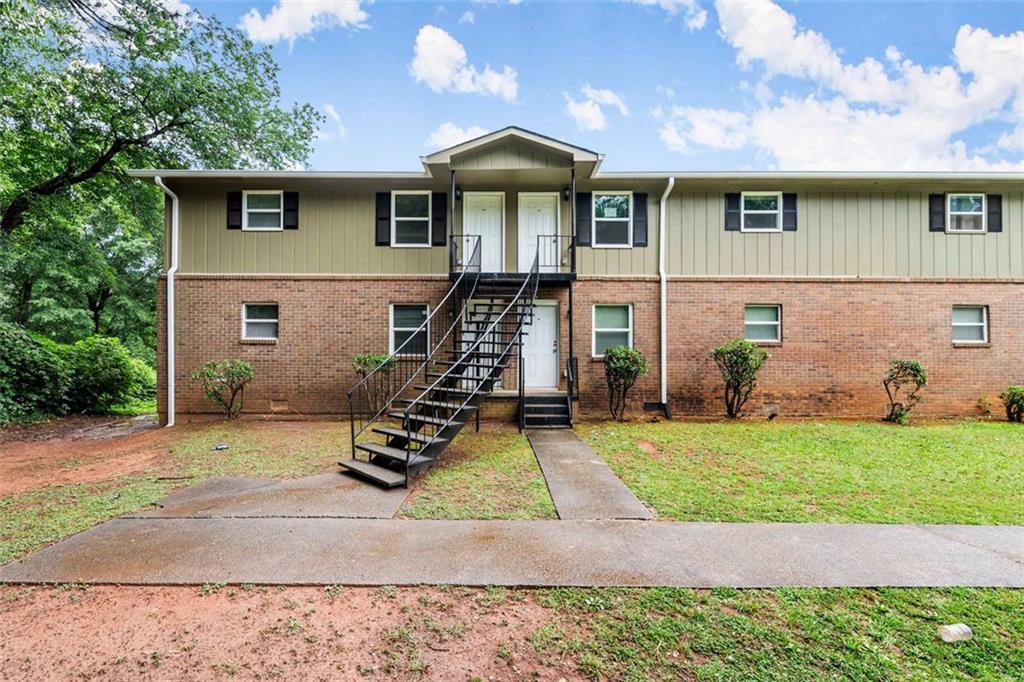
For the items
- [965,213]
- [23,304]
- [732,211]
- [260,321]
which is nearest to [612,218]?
[732,211]

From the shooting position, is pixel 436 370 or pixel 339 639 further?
pixel 436 370

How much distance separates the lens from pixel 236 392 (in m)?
9.55

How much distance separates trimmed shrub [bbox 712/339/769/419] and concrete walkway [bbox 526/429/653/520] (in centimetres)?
417

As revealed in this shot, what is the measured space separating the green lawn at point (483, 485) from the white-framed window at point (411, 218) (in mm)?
5183

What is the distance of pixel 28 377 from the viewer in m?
10.4

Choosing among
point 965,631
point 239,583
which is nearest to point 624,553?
point 965,631

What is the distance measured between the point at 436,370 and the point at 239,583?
650cm

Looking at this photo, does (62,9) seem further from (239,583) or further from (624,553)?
(624,553)

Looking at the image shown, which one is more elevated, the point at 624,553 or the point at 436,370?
the point at 436,370

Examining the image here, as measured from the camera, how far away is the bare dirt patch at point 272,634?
221 cm

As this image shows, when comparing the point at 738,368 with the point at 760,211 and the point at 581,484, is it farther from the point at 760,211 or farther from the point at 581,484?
the point at 581,484

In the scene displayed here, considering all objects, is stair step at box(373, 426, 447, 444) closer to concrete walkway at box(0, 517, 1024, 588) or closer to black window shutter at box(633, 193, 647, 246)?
concrete walkway at box(0, 517, 1024, 588)

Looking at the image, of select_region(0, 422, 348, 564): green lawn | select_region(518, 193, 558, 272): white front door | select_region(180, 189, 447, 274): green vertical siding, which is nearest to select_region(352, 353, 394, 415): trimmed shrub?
select_region(0, 422, 348, 564): green lawn

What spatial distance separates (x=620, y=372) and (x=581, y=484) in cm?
448
